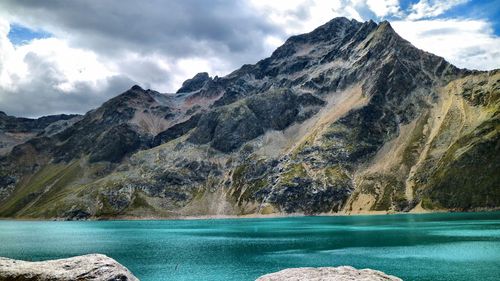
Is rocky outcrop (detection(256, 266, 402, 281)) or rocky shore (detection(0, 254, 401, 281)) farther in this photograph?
rocky shore (detection(0, 254, 401, 281))

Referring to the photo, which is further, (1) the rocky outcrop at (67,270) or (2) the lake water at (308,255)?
(2) the lake water at (308,255)

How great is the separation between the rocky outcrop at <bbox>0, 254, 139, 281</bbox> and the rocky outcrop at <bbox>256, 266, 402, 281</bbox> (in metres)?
8.67

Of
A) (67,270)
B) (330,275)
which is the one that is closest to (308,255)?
(330,275)

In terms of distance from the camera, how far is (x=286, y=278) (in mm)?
25594

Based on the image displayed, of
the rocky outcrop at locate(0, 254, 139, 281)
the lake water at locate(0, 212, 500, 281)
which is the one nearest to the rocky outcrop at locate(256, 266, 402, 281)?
the rocky outcrop at locate(0, 254, 139, 281)

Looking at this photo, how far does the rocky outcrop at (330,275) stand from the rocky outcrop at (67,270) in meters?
8.67

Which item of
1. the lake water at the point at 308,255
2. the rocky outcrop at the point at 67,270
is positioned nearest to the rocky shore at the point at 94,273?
the rocky outcrop at the point at 67,270

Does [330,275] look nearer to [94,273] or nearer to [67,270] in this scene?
[94,273]

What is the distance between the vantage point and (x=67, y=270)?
25.8m

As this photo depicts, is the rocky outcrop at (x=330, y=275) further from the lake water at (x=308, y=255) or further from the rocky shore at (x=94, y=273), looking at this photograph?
the lake water at (x=308, y=255)

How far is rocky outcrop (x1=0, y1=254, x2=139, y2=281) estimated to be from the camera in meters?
25.0

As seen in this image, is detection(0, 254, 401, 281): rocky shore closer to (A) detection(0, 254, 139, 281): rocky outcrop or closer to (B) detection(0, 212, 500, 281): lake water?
(A) detection(0, 254, 139, 281): rocky outcrop

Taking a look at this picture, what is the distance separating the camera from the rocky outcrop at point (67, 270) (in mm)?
25000

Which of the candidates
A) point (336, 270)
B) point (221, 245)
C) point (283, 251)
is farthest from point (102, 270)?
point (221, 245)
